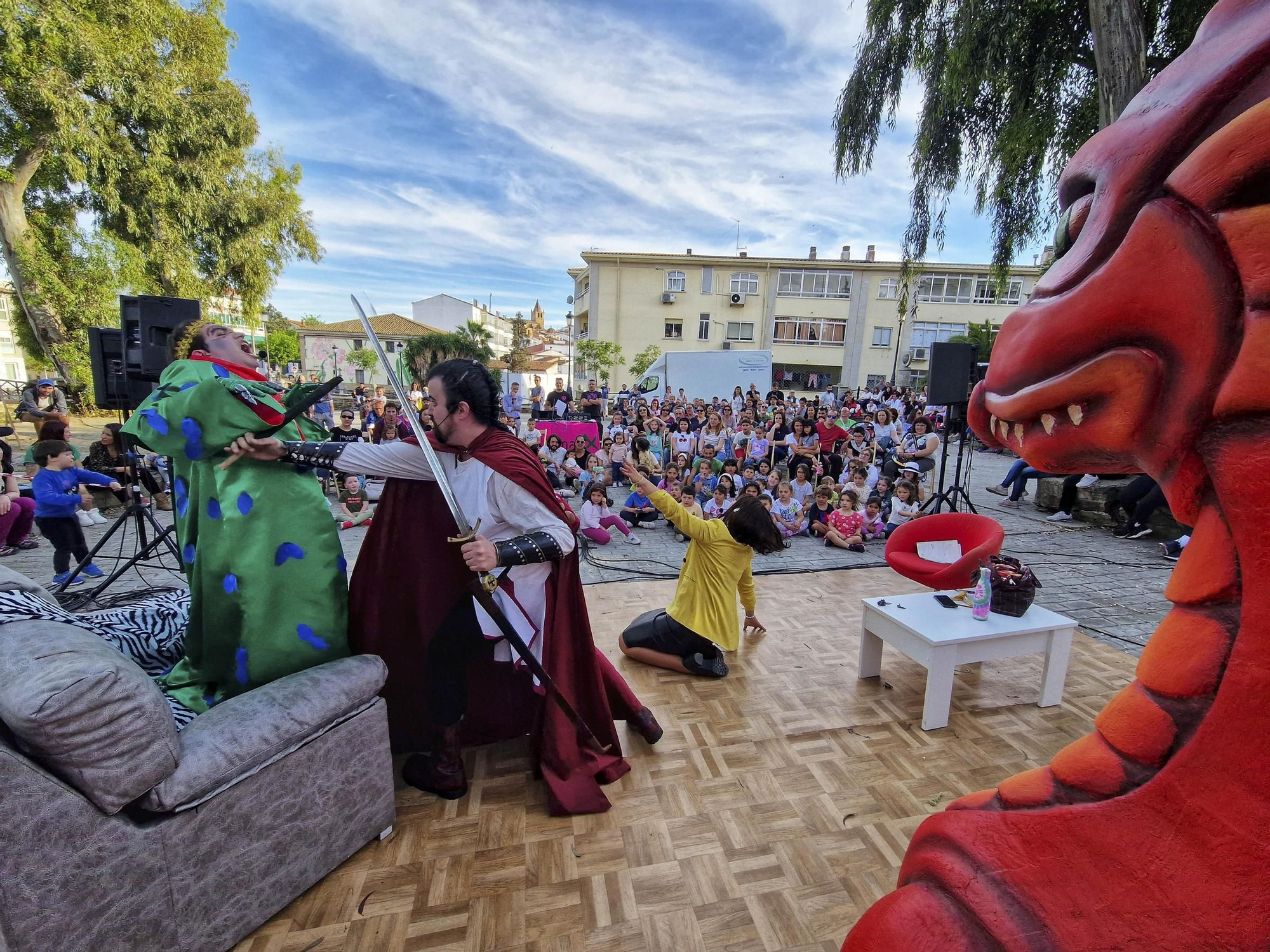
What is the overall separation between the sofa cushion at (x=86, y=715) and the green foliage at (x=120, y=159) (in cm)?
1528

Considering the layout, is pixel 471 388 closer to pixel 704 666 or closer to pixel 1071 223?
pixel 1071 223

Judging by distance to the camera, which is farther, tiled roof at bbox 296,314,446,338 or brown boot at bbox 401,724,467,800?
tiled roof at bbox 296,314,446,338

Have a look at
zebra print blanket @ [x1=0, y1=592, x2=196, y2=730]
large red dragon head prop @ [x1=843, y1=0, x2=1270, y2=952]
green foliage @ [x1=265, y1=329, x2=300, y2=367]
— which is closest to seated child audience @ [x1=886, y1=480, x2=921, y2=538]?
large red dragon head prop @ [x1=843, y1=0, x2=1270, y2=952]

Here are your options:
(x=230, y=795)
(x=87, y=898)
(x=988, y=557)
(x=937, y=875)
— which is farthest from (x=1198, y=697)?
(x=988, y=557)

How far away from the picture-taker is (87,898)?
4.43ft

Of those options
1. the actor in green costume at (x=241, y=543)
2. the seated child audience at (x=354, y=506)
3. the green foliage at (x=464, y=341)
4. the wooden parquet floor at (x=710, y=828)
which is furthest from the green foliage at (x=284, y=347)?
the wooden parquet floor at (x=710, y=828)

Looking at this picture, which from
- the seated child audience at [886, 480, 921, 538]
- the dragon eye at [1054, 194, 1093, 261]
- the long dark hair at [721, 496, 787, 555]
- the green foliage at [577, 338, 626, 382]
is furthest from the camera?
the green foliage at [577, 338, 626, 382]

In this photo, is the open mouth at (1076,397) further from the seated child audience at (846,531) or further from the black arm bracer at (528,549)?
the seated child audience at (846,531)

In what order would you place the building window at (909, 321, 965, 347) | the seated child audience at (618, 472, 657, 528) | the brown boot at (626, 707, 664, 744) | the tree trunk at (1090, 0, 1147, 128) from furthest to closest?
the building window at (909, 321, 965, 347), the seated child audience at (618, 472, 657, 528), the tree trunk at (1090, 0, 1147, 128), the brown boot at (626, 707, 664, 744)

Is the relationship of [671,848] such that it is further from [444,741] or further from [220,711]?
[220,711]

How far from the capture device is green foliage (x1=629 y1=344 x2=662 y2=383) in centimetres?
2442

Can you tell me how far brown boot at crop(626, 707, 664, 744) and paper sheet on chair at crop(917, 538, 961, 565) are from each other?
2128 millimetres

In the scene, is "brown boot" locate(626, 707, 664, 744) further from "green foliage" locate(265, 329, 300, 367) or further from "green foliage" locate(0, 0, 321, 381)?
"green foliage" locate(265, 329, 300, 367)

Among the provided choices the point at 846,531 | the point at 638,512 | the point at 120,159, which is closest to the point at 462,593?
the point at 638,512
